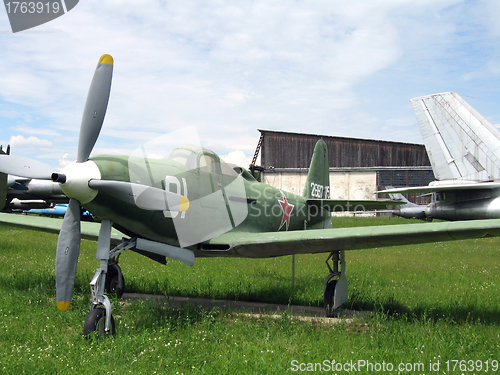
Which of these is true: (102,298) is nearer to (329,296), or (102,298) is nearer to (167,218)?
(167,218)

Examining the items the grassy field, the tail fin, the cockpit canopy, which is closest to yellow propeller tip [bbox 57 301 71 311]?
the grassy field

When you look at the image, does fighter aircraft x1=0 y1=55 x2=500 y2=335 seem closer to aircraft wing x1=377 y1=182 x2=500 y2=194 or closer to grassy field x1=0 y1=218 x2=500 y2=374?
grassy field x1=0 y1=218 x2=500 y2=374

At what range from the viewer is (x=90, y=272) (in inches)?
345

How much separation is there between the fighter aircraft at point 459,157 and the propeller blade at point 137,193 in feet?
32.9

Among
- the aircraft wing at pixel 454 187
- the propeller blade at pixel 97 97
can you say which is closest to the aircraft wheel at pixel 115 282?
the propeller blade at pixel 97 97

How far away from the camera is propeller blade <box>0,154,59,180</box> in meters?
4.66

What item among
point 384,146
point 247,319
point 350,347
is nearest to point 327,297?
point 247,319

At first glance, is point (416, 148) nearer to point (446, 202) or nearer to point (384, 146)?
point (384, 146)

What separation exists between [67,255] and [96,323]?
3.34 feet

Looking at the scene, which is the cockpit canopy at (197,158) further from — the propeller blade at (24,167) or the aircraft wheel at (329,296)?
the aircraft wheel at (329,296)

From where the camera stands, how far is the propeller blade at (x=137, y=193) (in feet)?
14.7

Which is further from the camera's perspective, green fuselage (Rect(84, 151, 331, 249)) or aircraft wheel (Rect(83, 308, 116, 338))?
green fuselage (Rect(84, 151, 331, 249))

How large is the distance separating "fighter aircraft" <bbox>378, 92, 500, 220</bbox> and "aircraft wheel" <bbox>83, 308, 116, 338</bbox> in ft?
35.2

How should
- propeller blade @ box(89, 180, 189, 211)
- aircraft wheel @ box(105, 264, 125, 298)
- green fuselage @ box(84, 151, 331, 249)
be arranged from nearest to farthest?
propeller blade @ box(89, 180, 189, 211) → green fuselage @ box(84, 151, 331, 249) → aircraft wheel @ box(105, 264, 125, 298)
